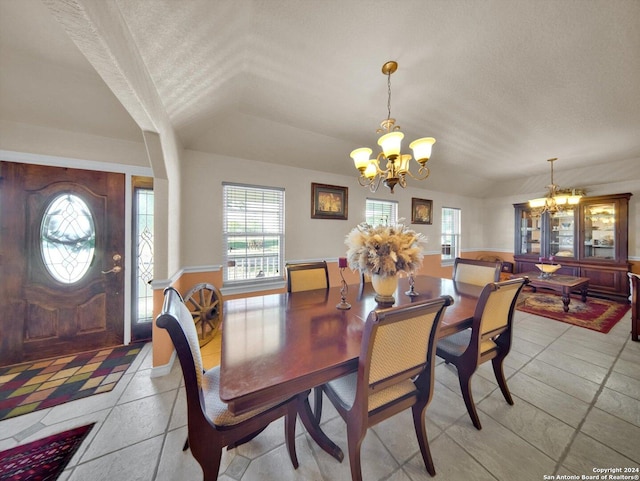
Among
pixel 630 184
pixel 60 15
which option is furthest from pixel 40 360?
pixel 630 184

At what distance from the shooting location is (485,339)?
1555 millimetres

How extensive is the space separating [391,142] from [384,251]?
0.90 meters

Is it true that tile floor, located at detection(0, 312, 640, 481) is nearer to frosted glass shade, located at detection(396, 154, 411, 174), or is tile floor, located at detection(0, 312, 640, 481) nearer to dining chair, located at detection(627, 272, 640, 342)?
dining chair, located at detection(627, 272, 640, 342)

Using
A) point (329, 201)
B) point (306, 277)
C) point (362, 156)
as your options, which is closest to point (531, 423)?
point (306, 277)

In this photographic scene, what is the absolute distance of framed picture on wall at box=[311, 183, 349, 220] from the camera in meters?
3.63

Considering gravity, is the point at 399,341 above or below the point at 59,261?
below

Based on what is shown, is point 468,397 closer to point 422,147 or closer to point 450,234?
point 422,147

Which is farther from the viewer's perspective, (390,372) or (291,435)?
(291,435)

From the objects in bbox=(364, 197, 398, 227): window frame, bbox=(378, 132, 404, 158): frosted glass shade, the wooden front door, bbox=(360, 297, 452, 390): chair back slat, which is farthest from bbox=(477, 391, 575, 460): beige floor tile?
the wooden front door

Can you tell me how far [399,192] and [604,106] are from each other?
2695 millimetres

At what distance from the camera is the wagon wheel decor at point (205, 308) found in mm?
2594

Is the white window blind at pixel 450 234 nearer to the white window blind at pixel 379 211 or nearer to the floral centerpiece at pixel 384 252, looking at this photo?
the white window blind at pixel 379 211

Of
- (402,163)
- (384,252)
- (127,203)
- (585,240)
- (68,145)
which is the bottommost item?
(384,252)

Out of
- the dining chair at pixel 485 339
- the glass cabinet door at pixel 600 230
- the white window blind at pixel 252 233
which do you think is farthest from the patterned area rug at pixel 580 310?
the white window blind at pixel 252 233
